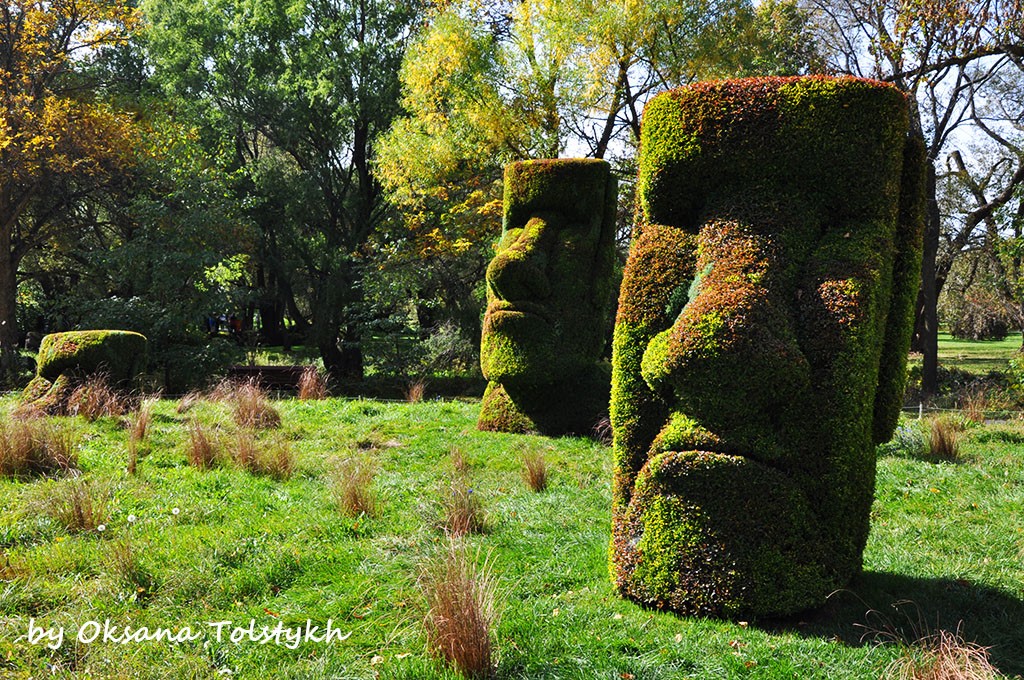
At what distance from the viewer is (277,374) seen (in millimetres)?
15828

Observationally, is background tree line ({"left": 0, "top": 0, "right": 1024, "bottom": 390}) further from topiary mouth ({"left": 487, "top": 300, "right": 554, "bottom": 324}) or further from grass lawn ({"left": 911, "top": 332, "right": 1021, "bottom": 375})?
topiary mouth ({"left": 487, "top": 300, "right": 554, "bottom": 324})

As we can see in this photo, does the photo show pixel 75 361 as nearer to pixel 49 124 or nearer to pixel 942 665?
pixel 49 124

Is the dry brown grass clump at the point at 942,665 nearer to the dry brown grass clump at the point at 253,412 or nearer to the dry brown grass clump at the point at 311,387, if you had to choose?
the dry brown grass clump at the point at 253,412

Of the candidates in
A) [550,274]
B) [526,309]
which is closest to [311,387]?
[526,309]

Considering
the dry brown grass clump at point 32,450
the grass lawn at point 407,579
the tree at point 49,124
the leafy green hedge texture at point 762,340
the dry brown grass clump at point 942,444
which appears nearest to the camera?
the grass lawn at point 407,579

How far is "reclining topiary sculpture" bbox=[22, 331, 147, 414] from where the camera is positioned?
10.8 metres

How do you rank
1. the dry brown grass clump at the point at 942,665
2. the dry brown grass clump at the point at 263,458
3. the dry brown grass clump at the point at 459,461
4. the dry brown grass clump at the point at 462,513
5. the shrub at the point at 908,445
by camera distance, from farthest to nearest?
the shrub at the point at 908,445 < the dry brown grass clump at the point at 459,461 < the dry brown grass clump at the point at 263,458 < the dry brown grass clump at the point at 462,513 < the dry brown grass clump at the point at 942,665

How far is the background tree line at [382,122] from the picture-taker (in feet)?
53.3

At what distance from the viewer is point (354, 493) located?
250 inches

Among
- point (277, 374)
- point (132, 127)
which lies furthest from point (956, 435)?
point (132, 127)

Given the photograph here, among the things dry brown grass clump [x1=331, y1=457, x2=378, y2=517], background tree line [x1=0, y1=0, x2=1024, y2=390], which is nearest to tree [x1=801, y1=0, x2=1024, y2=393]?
background tree line [x1=0, y1=0, x2=1024, y2=390]

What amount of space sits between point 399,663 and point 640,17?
51.0 ft

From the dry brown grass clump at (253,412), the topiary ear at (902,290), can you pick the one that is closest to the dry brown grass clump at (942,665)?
the topiary ear at (902,290)

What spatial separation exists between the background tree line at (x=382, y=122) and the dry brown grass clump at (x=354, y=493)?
1058 centimetres
